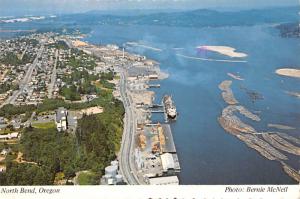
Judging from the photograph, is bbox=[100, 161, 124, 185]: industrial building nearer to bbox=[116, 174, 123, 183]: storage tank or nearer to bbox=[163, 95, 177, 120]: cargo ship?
bbox=[116, 174, 123, 183]: storage tank

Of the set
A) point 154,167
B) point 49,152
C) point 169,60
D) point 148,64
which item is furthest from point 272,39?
point 49,152

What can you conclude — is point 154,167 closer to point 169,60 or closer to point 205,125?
point 205,125

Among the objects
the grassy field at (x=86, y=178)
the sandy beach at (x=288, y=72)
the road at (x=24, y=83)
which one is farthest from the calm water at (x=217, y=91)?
the grassy field at (x=86, y=178)

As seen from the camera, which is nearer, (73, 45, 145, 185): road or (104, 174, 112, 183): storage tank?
(104, 174, 112, 183): storage tank

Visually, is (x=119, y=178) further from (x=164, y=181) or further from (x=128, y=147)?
(x=128, y=147)

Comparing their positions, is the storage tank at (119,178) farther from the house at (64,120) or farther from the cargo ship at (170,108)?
the cargo ship at (170,108)

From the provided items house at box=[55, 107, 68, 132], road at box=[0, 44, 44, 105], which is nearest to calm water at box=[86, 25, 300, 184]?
road at box=[0, 44, 44, 105]
